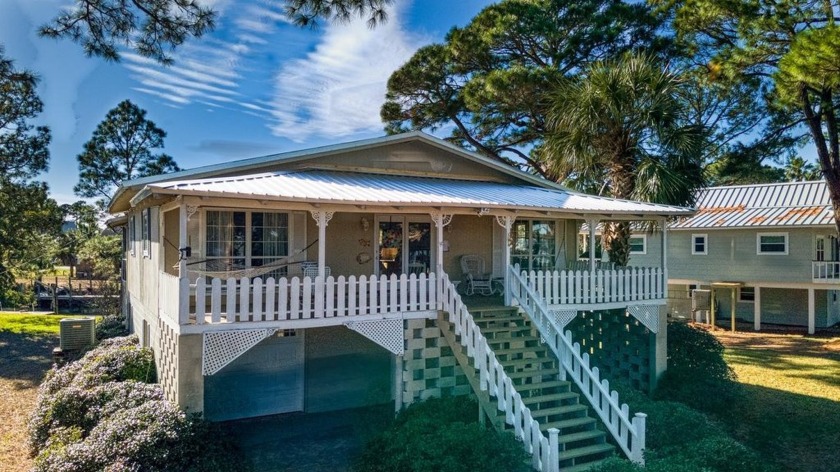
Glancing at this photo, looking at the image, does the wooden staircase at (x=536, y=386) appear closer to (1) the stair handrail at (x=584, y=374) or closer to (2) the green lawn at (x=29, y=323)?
(1) the stair handrail at (x=584, y=374)

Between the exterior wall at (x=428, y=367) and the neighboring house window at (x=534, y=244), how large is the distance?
4.61m

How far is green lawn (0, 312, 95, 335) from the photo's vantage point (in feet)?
73.7

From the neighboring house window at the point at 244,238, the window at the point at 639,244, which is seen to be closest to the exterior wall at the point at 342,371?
the neighboring house window at the point at 244,238

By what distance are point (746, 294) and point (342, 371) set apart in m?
21.6

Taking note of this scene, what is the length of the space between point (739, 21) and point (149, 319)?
17.7 m

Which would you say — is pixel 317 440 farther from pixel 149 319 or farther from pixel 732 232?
pixel 732 232

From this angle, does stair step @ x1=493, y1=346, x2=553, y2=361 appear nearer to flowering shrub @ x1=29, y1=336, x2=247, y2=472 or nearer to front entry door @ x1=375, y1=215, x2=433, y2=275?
front entry door @ x1=375, y1=215, x2=433, y2=275

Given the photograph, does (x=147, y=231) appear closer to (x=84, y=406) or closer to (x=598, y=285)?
(x=84, y=406)

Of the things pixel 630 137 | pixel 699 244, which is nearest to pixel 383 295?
pixel 630 137

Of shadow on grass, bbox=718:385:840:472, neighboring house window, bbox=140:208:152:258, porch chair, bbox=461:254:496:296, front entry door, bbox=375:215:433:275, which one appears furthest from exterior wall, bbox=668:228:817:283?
neighboring house window, bbox=140:208:152:258

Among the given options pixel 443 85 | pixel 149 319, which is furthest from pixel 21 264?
pixel 443 85

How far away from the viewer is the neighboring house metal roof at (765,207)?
71.2ft

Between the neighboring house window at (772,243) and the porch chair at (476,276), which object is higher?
the neighboring house window at (772,243)

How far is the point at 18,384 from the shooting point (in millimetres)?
14125
